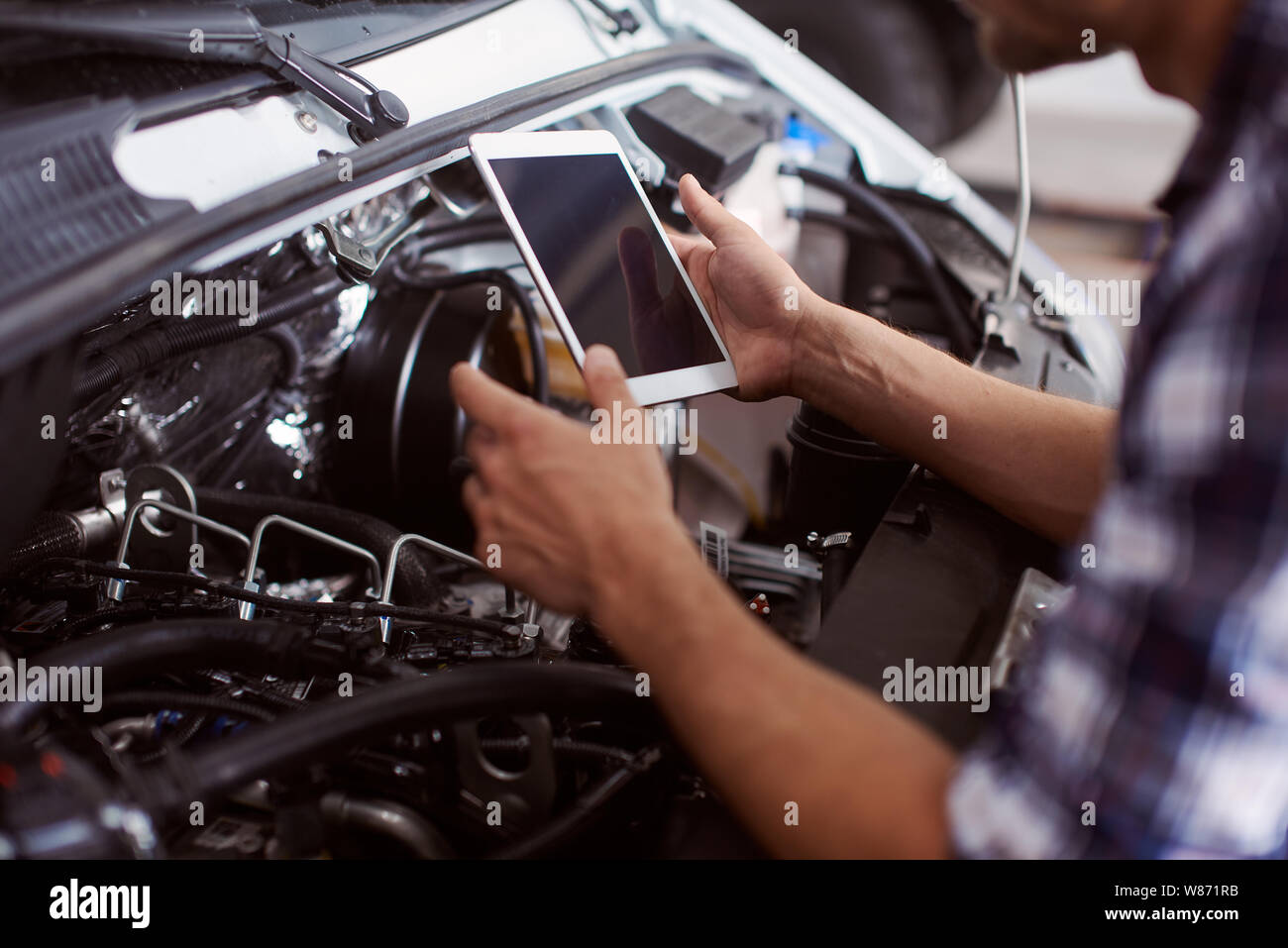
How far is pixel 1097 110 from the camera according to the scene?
464cm

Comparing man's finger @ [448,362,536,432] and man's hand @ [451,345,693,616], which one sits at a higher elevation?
man's finger @ [448,362,536,432]

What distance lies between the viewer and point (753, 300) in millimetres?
997

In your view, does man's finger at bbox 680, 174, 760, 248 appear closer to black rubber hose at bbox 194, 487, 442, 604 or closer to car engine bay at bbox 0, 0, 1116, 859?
car engine bay at bbox 0, 0, 1116, 859

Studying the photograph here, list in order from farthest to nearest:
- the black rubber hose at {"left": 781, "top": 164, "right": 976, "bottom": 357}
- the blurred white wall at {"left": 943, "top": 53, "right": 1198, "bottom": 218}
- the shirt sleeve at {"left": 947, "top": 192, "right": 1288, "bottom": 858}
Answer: the blurred white wall at {"left": 943, "top": 53, "right": 1198, "bottom": 218}, the black rubber hose at {"left": 781, "top": 164, "right": 976, "bottom": 357}, the shirt sleeve at {"left": 947, "top": 192, "right": 1288, "bottom": 858}

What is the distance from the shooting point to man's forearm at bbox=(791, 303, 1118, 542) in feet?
2.91

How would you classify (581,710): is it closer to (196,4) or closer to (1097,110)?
(196,4)

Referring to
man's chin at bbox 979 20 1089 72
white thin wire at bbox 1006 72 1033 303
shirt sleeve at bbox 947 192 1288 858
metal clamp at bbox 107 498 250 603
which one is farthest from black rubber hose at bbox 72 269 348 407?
white thin wire at bbox 1006 72 1033 303

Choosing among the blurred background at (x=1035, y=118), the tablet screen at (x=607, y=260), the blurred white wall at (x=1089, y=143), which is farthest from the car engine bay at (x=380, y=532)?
the blurred white wall at (x=1089, y=143)

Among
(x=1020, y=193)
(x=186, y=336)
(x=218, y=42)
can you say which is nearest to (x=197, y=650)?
(x=186, y=336)

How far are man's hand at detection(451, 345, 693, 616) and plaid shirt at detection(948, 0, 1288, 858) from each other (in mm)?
247

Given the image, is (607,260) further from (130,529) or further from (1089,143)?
(1089,143)

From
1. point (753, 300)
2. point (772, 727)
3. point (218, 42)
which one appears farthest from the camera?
point (753, 300)

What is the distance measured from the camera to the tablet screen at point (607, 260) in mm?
852

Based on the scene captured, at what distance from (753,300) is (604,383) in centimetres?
37
